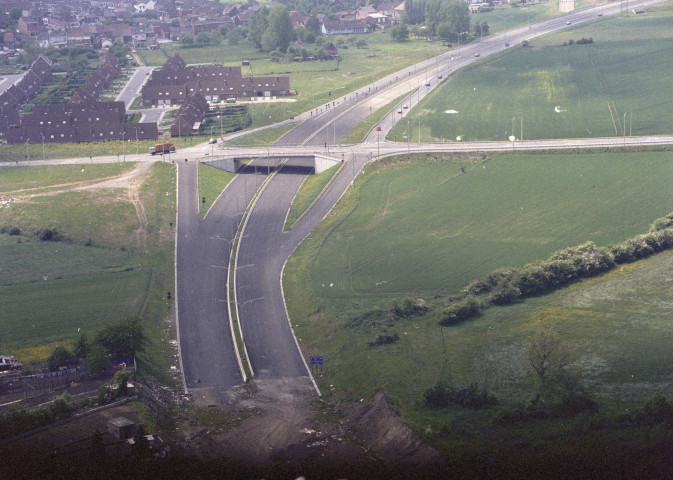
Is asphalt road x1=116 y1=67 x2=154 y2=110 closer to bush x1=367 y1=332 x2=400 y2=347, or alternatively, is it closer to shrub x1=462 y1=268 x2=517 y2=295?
shrub x1=462 y1=268 x2=517 y2=295

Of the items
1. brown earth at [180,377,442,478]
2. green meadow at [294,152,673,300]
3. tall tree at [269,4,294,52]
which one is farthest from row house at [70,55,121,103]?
brown earth at [180,377,442,478]

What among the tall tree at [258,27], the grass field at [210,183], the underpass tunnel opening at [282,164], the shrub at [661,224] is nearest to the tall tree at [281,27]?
the tall tree at [258,27]

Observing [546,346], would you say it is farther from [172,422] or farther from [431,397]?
[172,422]

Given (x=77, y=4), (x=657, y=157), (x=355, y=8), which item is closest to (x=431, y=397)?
(x=657, y=157)

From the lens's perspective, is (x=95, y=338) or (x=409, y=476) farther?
(x=95, y=338)

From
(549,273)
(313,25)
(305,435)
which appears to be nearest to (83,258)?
(305,435)
